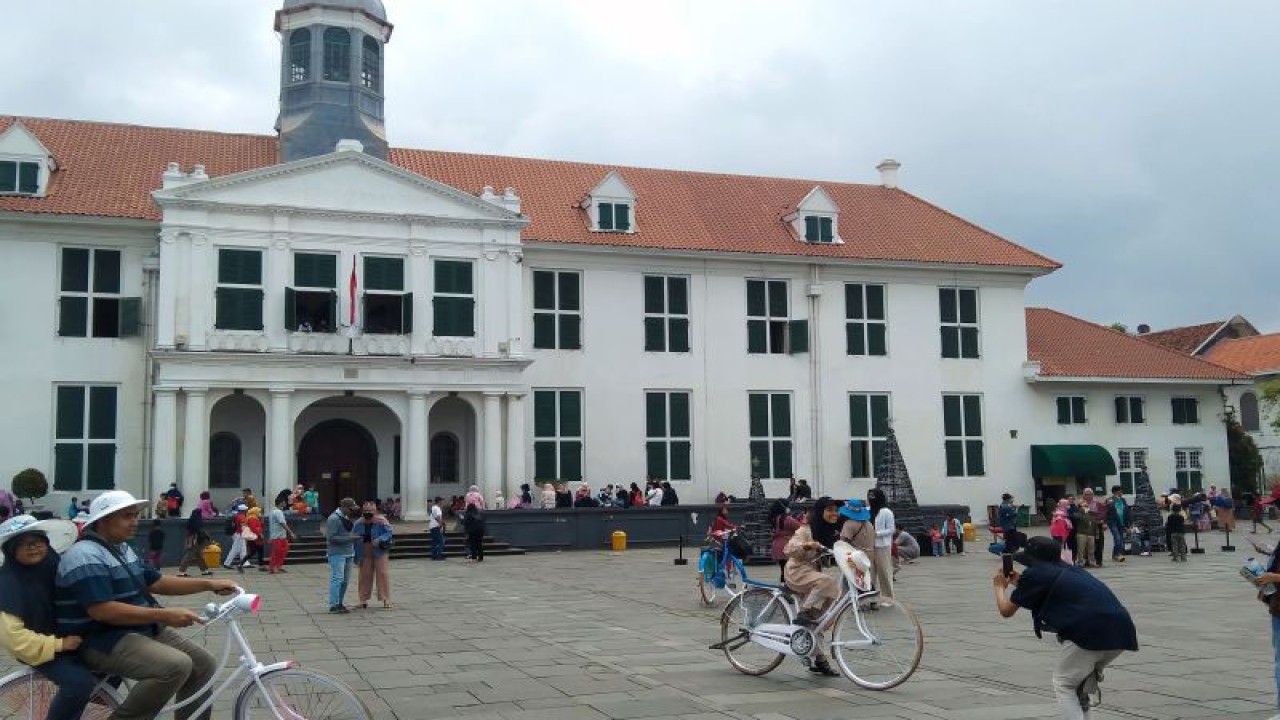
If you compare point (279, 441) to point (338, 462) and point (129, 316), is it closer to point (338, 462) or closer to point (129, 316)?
point (338, 462)

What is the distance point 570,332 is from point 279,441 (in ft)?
29.7

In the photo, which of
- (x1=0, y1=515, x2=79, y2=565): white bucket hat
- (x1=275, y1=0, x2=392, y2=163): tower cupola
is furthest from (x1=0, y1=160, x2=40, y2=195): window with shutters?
(x1=0, y1=515, x2=79, y2=565): white bucket hat

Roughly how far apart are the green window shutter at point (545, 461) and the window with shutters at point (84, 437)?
11136 mm

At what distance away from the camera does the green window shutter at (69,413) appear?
96.3 ft

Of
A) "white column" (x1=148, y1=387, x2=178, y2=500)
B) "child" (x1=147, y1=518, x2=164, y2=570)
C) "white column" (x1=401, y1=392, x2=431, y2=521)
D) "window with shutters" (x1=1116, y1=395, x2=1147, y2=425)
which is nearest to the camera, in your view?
"child" (x1=147, y1=518, x2=164, y2=570)

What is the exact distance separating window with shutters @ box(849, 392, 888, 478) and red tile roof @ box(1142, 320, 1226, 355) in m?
33.8

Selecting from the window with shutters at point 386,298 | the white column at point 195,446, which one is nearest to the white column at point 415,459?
the window with shutters at point 386,298

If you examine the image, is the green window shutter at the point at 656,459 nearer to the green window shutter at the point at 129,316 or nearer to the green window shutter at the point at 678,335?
the green window shutter at the point at 678,335

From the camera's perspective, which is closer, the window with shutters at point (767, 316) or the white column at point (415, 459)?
the white column at point (415, 459)

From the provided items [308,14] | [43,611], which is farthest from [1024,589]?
[308,14]

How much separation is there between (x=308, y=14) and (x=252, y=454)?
13024mm

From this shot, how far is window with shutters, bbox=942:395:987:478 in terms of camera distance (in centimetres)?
3766

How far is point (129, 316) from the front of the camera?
29.9 metres

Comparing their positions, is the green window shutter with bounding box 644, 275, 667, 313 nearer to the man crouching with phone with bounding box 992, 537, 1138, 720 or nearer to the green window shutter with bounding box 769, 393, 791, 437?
the green window shutter with bounding box 769, 393, 791, 437
